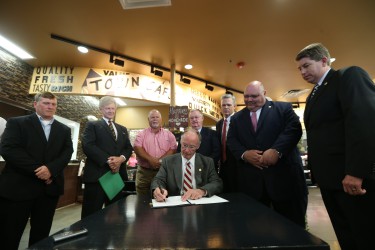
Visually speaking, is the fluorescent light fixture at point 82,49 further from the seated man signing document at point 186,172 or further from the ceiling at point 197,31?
the seated man signing document at point 186,172

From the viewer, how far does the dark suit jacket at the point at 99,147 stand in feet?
7.89

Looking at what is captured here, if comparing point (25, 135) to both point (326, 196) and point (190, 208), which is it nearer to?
point (190, 208)

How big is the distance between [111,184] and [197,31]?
2880 mm

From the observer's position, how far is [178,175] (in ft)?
6.21

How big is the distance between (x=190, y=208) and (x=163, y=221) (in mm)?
266

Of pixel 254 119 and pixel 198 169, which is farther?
pixel 254 119

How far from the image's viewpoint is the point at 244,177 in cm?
198

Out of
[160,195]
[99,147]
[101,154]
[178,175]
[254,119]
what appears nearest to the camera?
[160,195]

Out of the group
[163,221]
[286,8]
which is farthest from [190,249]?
[286,8]

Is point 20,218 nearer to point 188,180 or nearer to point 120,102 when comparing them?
point 188,180

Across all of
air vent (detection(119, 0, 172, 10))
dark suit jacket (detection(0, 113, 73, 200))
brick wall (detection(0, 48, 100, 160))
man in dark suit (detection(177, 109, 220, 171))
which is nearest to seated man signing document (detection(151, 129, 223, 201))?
man in dark suit (detection(177, 109, 220, 171))

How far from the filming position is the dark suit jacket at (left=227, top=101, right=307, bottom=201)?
73.1 inches

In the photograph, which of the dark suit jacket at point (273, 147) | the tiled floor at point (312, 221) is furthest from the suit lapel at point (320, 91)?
the tiled floor at point (312, 221)

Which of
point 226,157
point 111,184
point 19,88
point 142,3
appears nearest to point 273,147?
point 226,157
